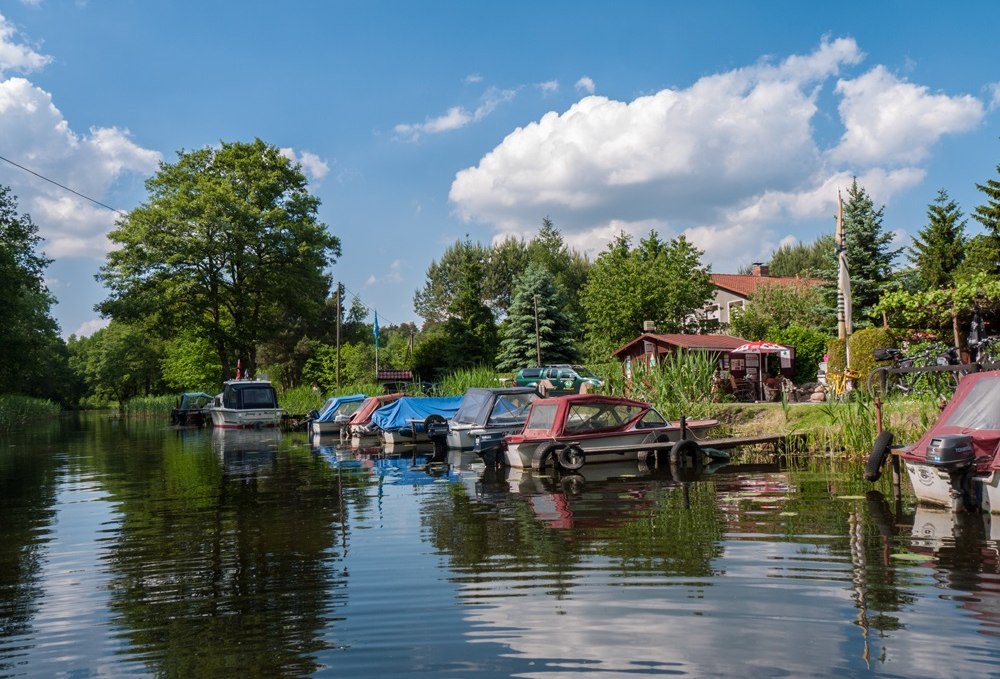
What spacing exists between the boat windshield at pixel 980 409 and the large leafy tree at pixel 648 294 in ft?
148

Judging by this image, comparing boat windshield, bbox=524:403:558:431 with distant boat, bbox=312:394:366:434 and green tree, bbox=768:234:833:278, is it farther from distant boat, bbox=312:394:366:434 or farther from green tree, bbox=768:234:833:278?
green tree, bbox=768:234:833:278

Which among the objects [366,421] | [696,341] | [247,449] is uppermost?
[696,341]

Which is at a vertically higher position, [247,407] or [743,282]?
[743,282]

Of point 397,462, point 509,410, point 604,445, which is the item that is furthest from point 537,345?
point 604,445

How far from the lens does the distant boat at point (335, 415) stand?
115 ft

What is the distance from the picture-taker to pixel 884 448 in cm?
1309

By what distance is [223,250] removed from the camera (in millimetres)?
51531

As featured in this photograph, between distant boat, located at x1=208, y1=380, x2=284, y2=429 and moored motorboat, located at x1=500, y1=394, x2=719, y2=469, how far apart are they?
87.7 ft

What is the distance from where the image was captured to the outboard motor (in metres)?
10.5

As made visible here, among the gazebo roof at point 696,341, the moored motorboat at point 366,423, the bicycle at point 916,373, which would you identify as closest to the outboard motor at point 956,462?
the bicycle at point 916,373

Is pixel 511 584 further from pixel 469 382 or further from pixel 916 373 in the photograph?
pixel 469 382

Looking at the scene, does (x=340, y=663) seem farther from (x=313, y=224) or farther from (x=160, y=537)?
(x=313, y=224)

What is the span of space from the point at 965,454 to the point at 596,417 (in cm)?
894

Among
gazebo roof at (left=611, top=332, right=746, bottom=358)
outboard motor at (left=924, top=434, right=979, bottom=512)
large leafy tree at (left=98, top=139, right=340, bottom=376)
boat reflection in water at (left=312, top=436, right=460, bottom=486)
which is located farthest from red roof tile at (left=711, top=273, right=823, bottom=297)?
outboard motor at (left=924, top=434, right=979, bottom=512)
